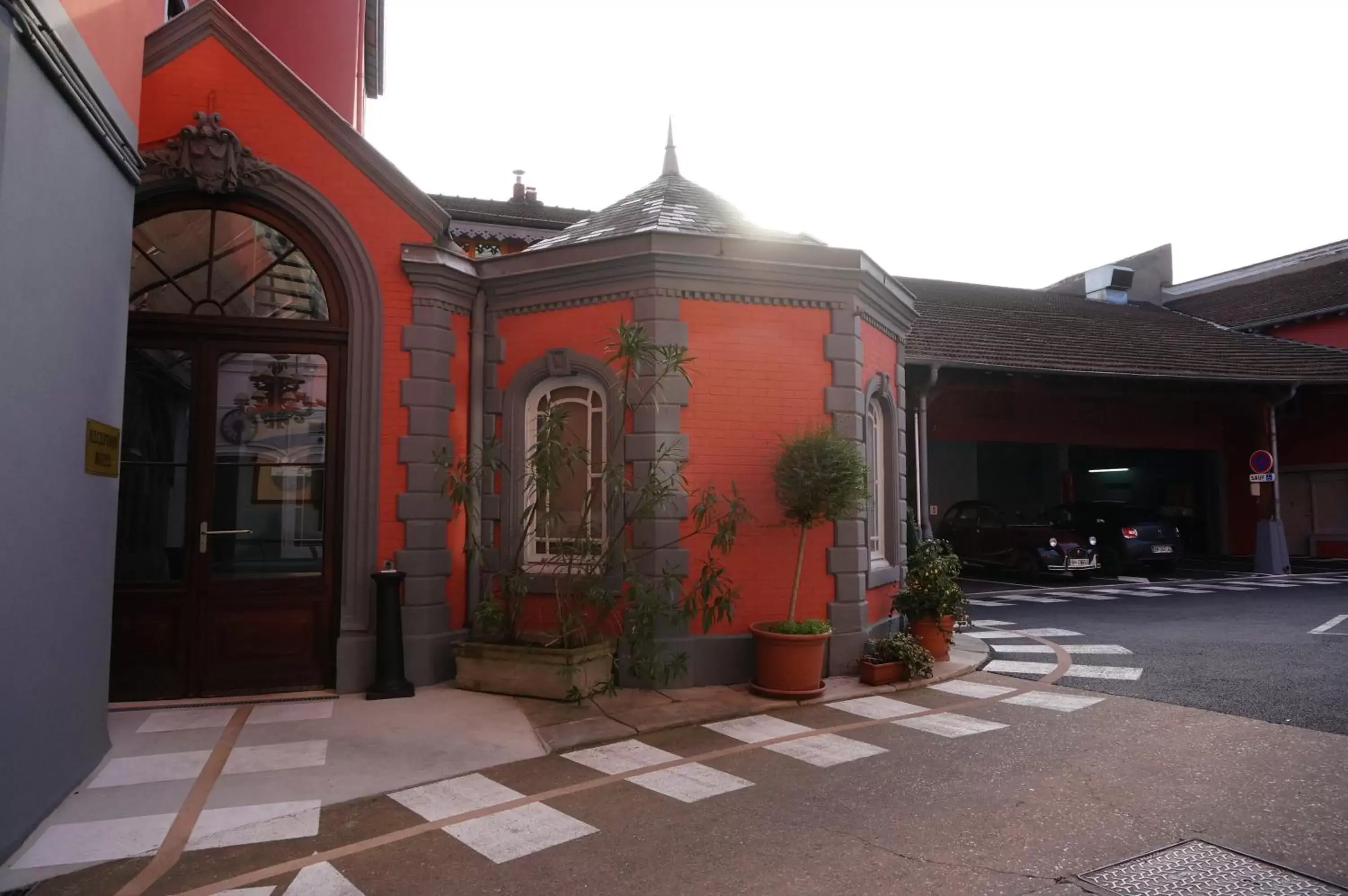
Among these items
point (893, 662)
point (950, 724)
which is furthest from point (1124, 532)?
point (950, 724)

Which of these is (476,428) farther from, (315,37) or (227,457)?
(315,37)

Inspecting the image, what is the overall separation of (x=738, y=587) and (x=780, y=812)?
3.02 metres

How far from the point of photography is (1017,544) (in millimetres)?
16219

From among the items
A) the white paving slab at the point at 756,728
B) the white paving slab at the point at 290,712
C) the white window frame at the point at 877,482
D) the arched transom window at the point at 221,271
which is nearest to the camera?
the white paving slab at the point at 756,728

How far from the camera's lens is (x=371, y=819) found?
167 inches

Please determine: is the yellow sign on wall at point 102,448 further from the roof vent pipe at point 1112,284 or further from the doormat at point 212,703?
the roof vent pipe at point 1112,284

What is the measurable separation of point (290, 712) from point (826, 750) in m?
4.00

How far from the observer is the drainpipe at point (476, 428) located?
7.50 meters

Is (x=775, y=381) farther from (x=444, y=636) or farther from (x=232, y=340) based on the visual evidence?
(x=232, y=340)

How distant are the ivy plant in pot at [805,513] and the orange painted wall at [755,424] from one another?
26 cm

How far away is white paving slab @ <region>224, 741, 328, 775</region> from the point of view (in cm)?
503

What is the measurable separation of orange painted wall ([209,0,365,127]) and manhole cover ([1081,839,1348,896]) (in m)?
12.7

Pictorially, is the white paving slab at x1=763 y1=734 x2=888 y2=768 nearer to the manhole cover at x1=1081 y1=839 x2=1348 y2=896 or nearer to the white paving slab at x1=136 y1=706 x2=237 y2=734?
the manhole cover at x1=1081 y1=839 x2=1348 y2=896

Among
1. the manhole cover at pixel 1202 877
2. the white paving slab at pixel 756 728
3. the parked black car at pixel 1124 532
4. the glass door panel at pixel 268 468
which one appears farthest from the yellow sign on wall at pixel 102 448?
the parked black car at pixel 1124 532
